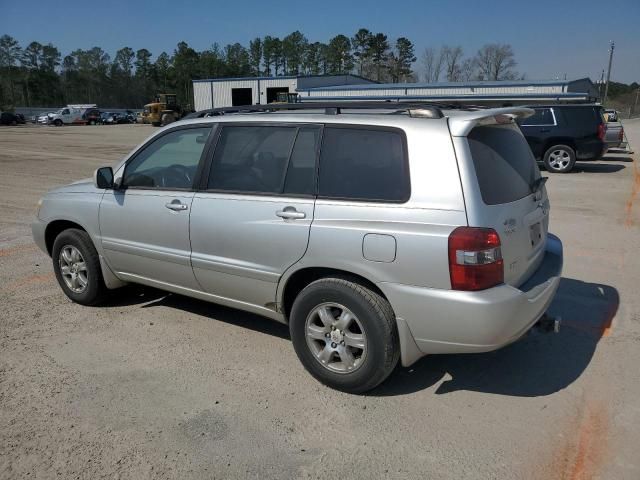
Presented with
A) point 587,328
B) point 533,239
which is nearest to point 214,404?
point 533,239

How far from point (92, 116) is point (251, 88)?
17275 millimetres

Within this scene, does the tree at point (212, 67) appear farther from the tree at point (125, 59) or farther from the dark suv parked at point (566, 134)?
the dark suv parked at point (566, 134)

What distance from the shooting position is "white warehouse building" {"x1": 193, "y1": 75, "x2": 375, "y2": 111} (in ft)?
175

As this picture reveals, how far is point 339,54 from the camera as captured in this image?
103500 mm

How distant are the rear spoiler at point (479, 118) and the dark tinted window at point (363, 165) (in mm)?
330

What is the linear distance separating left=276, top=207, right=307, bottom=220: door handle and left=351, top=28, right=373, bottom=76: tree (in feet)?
341

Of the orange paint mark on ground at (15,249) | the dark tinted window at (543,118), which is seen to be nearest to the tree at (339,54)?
the dark tinted window at (543,118)

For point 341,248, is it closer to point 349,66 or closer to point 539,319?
point 539,319

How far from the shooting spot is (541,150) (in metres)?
16.1

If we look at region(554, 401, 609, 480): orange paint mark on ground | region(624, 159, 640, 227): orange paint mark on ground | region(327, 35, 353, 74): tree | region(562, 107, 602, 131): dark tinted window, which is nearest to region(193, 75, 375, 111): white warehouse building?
region(562, 107, 602, 131): dark tinted window

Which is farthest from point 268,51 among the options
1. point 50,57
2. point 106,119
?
point 106,119

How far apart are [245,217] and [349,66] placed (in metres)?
107

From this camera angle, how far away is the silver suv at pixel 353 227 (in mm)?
3033

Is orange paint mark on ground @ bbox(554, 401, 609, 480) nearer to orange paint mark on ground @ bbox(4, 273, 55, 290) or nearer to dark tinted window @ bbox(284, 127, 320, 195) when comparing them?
dark tinted window @ bbox(284, 127, 320, 195)
